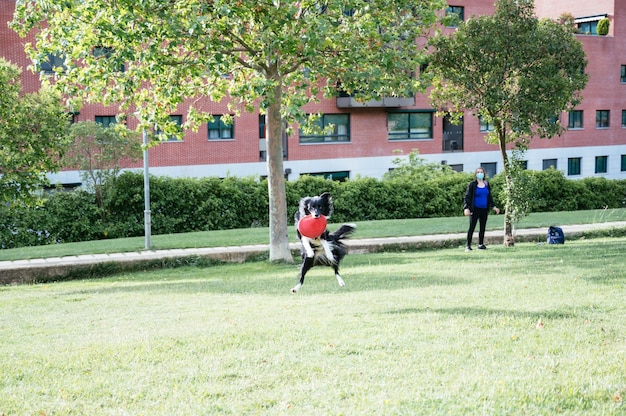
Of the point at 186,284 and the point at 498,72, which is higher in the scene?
the point at 498,72

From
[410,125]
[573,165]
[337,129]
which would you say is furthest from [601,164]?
[337,129]

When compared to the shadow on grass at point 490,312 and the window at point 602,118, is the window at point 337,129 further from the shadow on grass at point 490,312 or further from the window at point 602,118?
the shadow on grass at point 490,312

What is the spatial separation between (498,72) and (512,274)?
5.73 meters

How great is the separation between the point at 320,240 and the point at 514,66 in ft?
28.3

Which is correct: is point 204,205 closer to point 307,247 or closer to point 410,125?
point 307,247

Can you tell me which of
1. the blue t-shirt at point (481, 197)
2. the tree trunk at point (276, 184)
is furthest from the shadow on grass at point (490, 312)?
the blue t-shirt at point (481, 197)

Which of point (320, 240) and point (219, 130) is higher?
point (219, 130)

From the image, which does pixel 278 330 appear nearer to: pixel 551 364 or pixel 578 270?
pixel 551 364

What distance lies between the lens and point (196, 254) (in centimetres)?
1675

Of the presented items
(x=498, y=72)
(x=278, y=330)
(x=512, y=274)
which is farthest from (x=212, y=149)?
(x=278, y=330)

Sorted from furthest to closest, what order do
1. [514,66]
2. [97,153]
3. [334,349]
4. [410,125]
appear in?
[410,125]
[97,153]
[514,66]
[334,349]

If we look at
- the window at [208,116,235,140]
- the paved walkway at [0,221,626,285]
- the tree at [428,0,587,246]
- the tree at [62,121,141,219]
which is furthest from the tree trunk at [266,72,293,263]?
the window at [208,116,235,140]

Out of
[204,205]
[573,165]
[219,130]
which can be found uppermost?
[219,130]

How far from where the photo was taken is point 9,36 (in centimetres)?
3019
